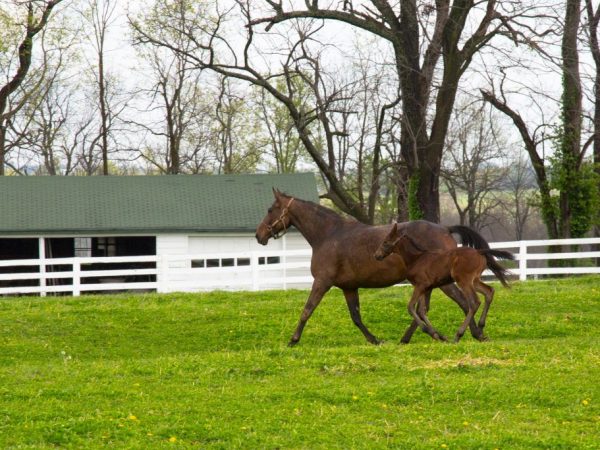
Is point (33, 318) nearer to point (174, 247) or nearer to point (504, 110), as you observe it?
point (174, 247)

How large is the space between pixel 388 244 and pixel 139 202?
73.1 ft

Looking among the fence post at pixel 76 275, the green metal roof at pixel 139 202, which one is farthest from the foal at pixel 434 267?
the green metal roof at pixel 139 202

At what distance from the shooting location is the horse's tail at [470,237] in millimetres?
14016

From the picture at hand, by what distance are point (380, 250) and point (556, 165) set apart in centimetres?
2124

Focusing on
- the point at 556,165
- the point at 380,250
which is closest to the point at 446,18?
the point at 556,165

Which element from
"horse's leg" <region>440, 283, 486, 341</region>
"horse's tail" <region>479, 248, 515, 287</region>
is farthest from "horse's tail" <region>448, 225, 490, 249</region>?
"horse's leg" <region>440, 283, 486, 341</region>

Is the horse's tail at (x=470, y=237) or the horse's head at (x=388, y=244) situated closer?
the horse's head at (x=388, y=244)

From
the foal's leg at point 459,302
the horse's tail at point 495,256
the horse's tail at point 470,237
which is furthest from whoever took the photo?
the horse's tail at point 470,237

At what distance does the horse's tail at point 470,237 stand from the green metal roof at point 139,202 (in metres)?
18.2

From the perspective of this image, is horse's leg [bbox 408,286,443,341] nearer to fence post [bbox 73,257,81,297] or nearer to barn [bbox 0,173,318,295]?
fence post [bbox 73,257,81,297]

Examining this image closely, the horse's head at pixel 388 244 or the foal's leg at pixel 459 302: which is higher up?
the horse's head at pixel 388 244

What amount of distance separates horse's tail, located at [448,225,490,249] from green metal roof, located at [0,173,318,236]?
18.2 metres

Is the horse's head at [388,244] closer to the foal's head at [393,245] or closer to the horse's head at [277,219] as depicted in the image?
the foal's head at [393,245]

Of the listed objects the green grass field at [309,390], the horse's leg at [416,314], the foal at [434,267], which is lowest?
the green grass field at [309,390]
